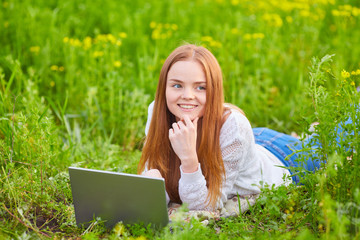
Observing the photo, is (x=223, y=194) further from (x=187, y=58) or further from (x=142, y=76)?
(x=142, y=76)

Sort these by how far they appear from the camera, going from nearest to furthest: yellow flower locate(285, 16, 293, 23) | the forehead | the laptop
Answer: the laptop
the forehead
yellow flower locate(285, 16, 293, 23)

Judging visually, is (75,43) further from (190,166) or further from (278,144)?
(190,166)

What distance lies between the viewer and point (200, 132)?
7.89 feet

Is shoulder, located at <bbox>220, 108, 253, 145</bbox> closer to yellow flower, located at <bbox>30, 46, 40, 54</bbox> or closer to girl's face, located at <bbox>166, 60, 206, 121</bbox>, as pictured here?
girl's face, located at <bbox>166, 60, 206, 121</bbox>

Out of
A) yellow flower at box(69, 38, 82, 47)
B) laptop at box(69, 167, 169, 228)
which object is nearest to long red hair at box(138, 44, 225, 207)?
laptop at box(69, 167, 169, 228)

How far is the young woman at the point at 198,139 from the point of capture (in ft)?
7.24

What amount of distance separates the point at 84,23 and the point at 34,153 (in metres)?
2.61

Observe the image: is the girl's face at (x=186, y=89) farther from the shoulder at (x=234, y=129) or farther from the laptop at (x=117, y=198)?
the laptop at (x=117, y=198)

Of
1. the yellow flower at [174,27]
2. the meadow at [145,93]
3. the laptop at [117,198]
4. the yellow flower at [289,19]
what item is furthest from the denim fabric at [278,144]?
the yellow flower at [289,19]

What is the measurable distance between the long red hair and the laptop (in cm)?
38

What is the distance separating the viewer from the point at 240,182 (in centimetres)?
248

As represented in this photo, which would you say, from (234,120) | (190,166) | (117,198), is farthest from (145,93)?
(117,198)

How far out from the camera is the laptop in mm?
1931

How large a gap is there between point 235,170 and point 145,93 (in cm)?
176
